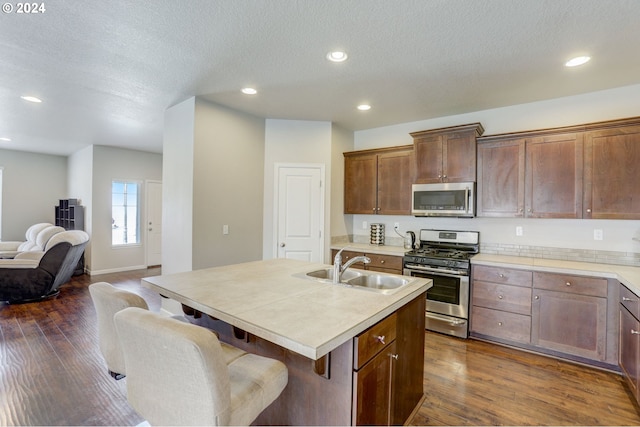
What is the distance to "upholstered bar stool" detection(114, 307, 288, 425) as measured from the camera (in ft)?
3.48

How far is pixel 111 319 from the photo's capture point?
1.61 m

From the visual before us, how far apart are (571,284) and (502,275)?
1.81 feet

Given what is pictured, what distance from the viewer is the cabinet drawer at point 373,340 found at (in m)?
1.36

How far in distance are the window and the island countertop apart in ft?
18.0

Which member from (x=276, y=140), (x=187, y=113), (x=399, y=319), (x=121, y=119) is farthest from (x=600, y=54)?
(x=121, y=119)

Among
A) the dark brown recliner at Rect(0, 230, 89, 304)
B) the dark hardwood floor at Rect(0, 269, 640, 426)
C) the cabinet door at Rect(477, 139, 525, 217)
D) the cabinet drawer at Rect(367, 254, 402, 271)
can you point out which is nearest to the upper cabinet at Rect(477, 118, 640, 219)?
the cabinet door at Rect(477, 139, 525, 217)

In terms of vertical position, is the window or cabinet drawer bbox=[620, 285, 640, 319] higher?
the window

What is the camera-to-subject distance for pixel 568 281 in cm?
279

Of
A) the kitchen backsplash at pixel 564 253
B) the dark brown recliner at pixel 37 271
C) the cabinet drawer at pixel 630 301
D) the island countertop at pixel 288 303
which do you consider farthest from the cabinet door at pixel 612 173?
the dark brown recliner at pixel 37 271

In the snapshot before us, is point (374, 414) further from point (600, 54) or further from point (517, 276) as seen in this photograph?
point (600, 54)

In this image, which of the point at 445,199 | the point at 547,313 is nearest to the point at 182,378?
the point at 547,313

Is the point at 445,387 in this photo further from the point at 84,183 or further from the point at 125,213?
the point at 84,183

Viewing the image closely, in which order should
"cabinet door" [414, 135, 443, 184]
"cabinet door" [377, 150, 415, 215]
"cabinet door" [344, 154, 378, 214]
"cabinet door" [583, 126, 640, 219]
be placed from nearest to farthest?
1. "cabinet door" [583, 126, 640, 219]
2. "cabinet door" [414, 135, 443, 184]
3. "cabinet door" [377, 150, 415, 215]
4. "cabinet door" [344, 154, 378, 214]

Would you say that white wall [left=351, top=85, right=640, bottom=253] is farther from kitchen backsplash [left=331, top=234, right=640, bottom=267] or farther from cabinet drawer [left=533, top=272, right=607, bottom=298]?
cabinet drawer [left=533, top=272, right=607, bottom=298]
